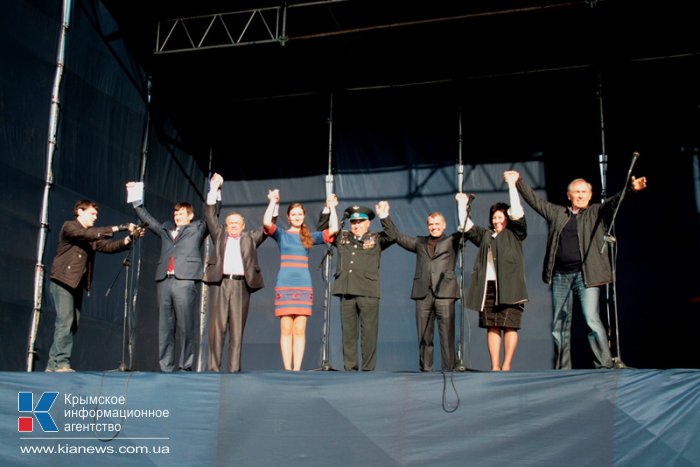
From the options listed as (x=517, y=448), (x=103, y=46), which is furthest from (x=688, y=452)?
(x=103, y=46)

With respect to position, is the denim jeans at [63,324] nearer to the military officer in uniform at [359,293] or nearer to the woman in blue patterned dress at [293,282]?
the woman in blue patterned dress at [293,282]

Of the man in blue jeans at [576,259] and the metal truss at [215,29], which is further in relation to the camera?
the metal truss at [215,29]

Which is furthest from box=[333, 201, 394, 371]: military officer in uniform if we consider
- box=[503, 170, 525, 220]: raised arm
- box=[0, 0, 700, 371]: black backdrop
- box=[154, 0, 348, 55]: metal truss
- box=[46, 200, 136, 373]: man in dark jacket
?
box=[154, 0, 348, 55]: metal truss

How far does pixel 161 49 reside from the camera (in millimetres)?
8164

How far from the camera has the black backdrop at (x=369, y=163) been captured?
6648 millimetres

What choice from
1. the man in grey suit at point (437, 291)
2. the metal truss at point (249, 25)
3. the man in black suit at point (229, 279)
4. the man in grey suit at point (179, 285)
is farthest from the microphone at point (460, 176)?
the man in grey suit at point (179, 285)

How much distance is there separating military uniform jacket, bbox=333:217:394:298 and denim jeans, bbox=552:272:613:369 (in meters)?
1.30

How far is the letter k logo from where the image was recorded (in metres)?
5.29

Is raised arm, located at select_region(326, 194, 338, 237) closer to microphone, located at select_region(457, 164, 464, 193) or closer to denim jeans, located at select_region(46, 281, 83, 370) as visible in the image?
denim jeans, located at select_region(46, 281, 83, 370)

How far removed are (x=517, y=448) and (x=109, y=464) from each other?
2487 millimetres

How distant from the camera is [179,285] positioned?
6.00m

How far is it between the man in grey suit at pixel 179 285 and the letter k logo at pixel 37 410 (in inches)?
32.6

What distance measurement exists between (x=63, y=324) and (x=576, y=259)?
3.53 metres

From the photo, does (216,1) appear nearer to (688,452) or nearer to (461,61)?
(461,61)
